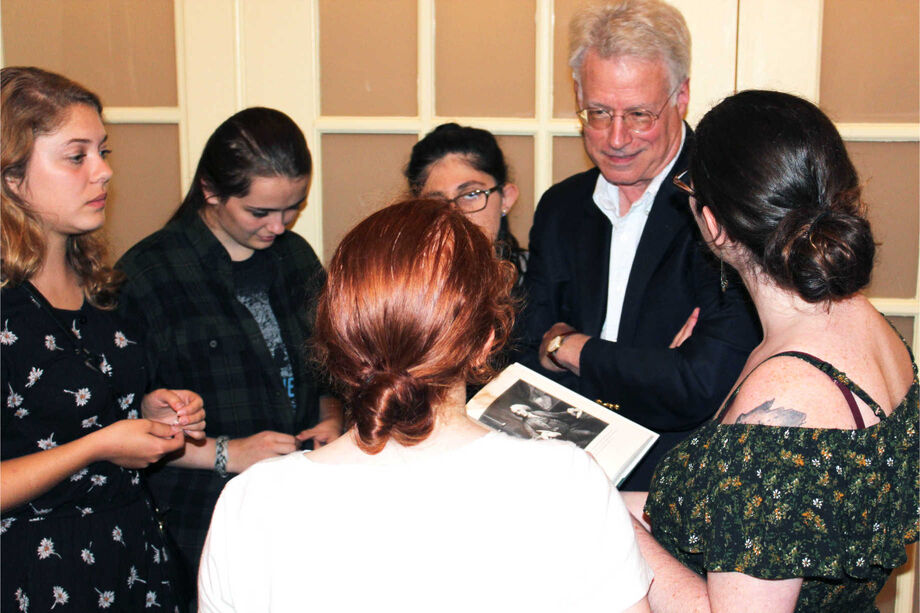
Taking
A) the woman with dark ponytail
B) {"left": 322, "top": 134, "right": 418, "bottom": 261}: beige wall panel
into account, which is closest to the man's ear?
the woman with dark ponytail

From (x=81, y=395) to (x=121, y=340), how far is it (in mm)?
213

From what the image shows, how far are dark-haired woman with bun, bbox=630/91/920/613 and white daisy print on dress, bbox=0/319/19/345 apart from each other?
1.27 metres

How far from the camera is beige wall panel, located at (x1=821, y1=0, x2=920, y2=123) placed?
2.36 m

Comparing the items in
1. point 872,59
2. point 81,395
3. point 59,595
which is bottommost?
point 59,595

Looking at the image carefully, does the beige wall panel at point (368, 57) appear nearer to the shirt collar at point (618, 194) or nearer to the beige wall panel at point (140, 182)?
the beige wall panel at point (140, 182)

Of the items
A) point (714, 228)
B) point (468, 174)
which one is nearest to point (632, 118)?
point (468, 174)

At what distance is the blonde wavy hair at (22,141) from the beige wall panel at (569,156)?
139 centimetres

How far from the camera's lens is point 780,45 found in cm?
240

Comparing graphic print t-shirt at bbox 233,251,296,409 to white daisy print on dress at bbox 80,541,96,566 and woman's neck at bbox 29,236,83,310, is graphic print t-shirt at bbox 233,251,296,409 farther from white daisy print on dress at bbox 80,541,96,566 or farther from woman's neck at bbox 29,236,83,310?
white daisy print on dress at bbox 80,541,96,566

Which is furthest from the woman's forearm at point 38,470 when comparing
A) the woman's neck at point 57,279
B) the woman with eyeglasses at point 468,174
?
the woman with eyeglasses at point 468,174

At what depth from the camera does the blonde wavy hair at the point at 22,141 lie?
66.0 inches

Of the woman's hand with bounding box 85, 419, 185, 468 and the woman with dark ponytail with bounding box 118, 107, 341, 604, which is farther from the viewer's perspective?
the woman with dark ponytail with bounding box 118, 107, 341, 604

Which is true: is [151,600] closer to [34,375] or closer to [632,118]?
[34,375]

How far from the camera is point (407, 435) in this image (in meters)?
1.05
